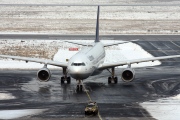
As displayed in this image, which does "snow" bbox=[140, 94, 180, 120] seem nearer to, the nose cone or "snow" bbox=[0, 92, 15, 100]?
the nose cone

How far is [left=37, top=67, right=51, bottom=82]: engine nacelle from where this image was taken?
5053 centimetres

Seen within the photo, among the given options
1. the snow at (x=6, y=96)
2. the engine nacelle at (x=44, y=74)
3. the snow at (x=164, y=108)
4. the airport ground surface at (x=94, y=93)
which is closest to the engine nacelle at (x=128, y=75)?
the airport ground surface at (x=94, y=93)

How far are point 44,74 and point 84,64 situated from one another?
17.4ft

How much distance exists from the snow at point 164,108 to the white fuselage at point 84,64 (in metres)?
6.86

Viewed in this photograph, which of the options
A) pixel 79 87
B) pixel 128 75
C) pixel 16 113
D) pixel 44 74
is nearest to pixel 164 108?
pixel 128 75

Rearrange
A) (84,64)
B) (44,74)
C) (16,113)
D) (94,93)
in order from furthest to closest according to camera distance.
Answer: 1. (44,74)
2. (94,93)
3. (84,64)
4. (16,113)

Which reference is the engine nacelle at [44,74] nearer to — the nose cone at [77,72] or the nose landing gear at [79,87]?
the nose landing gear at [79,87]

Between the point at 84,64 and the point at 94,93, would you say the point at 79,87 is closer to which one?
the point at 94,93

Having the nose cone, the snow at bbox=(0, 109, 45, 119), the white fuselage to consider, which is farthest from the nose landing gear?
the snow at bbox=(0, 109, 45, 119)

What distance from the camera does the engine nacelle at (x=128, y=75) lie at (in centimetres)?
5053

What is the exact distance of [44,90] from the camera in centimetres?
4941

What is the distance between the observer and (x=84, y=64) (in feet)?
155

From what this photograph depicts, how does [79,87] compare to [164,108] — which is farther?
[79,87]

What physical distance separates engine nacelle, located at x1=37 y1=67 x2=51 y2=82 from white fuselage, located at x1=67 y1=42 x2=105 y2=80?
3286mm
